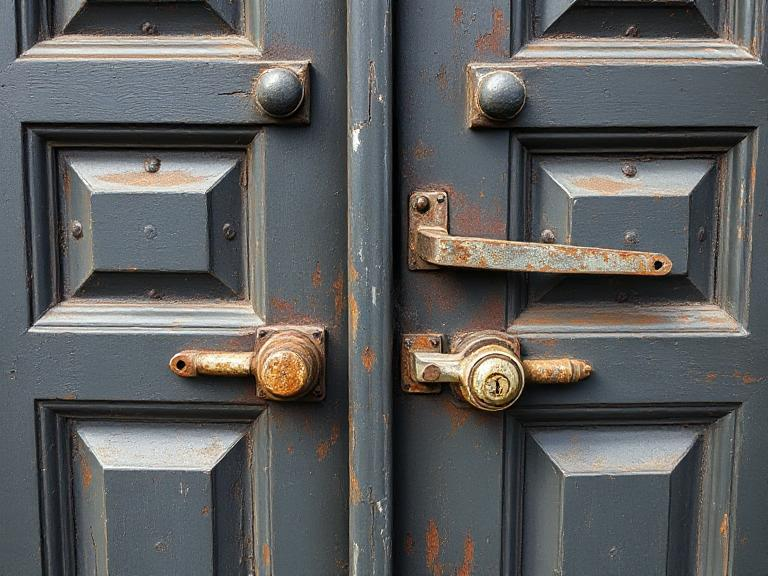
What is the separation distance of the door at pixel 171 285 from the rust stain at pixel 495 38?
5.8 inches

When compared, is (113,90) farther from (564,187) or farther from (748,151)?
(748,151)

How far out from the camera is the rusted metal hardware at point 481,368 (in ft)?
2.10

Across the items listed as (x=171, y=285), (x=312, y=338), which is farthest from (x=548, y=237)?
(x=171, y=285)

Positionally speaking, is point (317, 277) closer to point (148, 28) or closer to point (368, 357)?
point (368, 357)

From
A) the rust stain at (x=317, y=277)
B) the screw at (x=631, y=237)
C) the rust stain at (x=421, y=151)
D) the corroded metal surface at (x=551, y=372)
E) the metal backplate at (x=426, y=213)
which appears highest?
the rust stain at (x=421, y=151)

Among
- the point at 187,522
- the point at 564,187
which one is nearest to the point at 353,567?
the point at 187,522

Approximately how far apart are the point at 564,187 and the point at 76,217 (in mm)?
519

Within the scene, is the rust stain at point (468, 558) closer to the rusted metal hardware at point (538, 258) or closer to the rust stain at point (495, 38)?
the rusted metal hardware at point (538, 258)

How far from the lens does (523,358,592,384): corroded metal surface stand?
0.68m

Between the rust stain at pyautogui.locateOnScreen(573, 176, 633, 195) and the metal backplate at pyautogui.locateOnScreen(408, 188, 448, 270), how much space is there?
14 cm

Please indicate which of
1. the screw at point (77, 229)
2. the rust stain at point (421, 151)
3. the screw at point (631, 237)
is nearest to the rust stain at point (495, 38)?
the rust stain at point (421, 151)

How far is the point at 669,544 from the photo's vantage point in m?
0.73

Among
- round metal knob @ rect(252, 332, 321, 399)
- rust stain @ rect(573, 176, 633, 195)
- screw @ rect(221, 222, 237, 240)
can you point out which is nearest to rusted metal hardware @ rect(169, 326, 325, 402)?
round metal knob @ rect(252, 332, 321, 399)

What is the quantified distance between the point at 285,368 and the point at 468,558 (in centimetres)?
30
